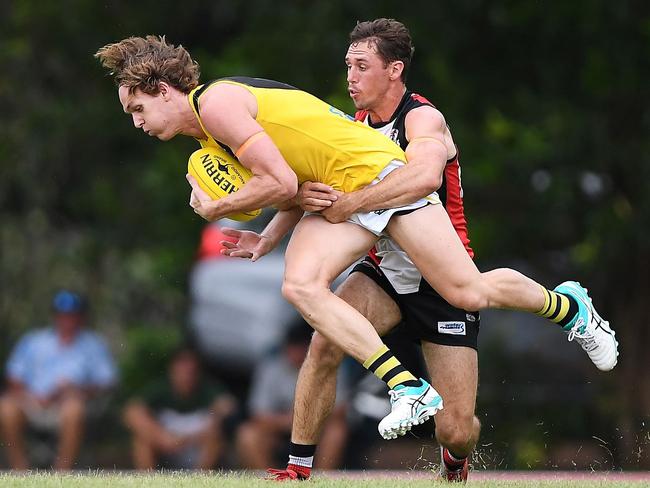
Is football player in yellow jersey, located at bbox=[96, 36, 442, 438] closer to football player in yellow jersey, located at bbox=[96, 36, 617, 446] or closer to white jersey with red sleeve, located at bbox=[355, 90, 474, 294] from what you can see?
football player in yellow jersey, located at bbox=[96, 36, 617, 446]

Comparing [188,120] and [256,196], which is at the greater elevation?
[188,120]

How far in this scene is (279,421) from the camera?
11.2 meters

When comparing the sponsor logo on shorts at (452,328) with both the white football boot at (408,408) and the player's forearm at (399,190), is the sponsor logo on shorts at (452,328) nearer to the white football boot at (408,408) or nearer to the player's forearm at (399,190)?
the white football boot at (408,408)

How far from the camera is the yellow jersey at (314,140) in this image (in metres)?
6.27

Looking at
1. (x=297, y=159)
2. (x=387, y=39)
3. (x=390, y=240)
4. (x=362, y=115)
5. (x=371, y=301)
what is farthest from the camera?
(x=362, y=115)

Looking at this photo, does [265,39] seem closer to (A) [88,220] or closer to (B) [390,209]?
(A) [88,220]

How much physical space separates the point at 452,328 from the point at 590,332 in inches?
28.7

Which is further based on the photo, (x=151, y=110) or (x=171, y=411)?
(x=171, y=411)

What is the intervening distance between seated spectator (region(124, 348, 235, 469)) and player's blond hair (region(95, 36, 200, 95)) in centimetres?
545

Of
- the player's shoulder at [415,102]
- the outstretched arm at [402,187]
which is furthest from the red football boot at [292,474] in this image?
the player's shoulder at [415,102]

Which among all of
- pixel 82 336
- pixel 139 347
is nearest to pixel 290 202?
pixel 82 336

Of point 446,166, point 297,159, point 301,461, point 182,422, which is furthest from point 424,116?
point 182,422

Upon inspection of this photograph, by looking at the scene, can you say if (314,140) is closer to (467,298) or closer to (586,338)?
(467,298)

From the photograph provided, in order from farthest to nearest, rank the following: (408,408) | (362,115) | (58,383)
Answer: (58,383) < (362,115) < (408,408)
